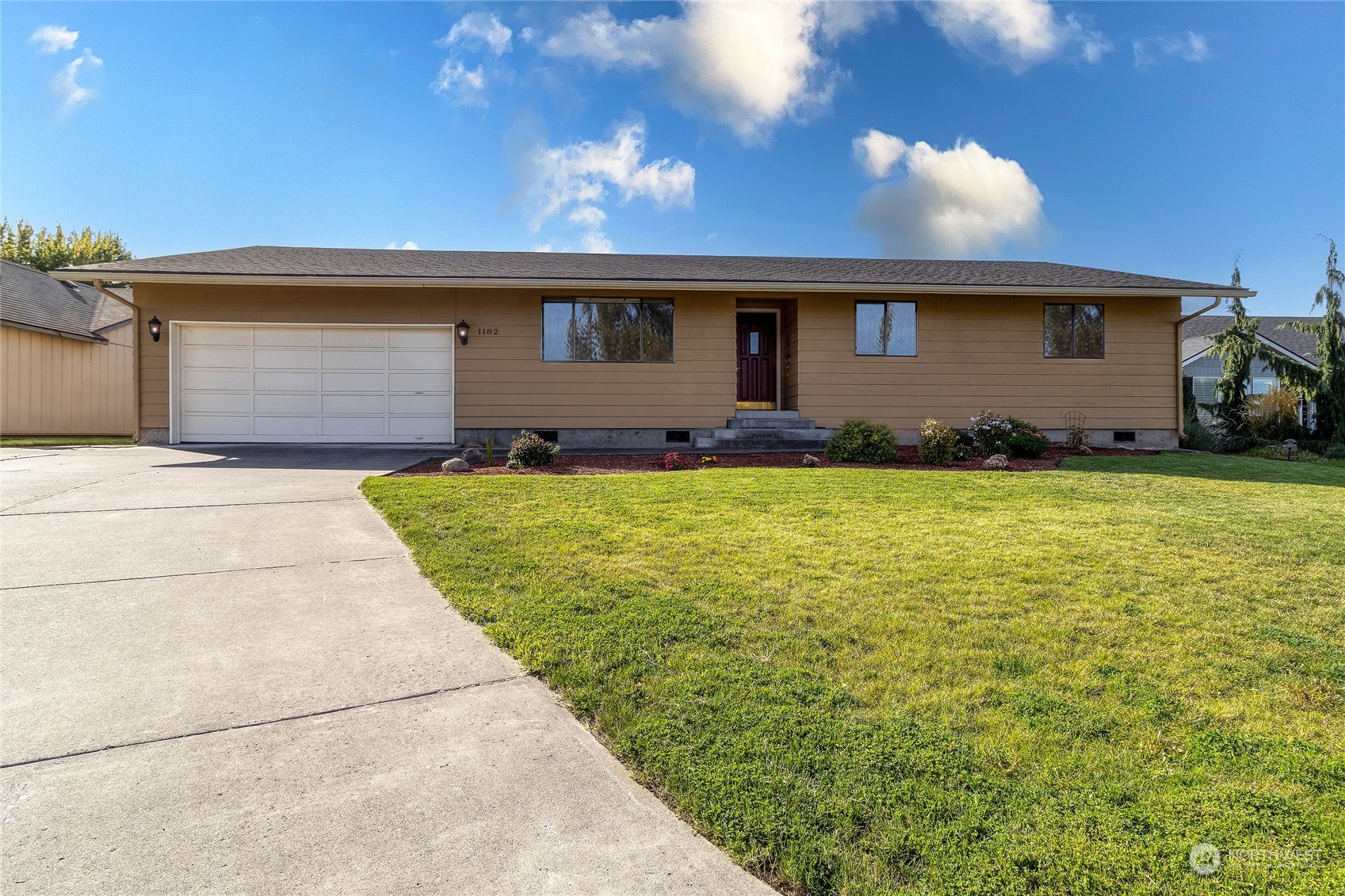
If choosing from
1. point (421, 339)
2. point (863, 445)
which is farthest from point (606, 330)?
point (863, 445)

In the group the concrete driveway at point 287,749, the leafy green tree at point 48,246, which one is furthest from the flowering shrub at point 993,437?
the leafy green tree at point 48,246

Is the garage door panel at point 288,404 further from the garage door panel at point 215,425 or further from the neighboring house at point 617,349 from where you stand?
the garage door panel at point 215,425

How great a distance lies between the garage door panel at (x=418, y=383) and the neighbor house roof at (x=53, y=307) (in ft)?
34.5

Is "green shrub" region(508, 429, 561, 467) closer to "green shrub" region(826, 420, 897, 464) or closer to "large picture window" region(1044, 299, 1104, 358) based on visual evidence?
"green shrub" region(826, 420, 897, 464)

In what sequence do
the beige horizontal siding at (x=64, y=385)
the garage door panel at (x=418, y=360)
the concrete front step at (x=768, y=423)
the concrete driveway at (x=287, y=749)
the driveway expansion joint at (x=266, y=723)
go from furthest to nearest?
1. the beige horizontal siding at (x=64, y=385)
2. the concrete front step at (x=768, y=423)
3. the garage door panel at (x=418, y=360)
4. the driveway expansion joint at (x=266, y=723)
5. the concrete driveway at (x=287, y=749)

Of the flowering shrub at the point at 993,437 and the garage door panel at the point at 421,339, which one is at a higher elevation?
the garage door panel at the point at 421,339

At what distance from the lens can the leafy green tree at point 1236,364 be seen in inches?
572

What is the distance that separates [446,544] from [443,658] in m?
1.82

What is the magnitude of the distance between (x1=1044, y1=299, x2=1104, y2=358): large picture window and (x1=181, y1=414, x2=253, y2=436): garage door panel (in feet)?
51.9

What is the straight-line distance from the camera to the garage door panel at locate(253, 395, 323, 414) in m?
11.8

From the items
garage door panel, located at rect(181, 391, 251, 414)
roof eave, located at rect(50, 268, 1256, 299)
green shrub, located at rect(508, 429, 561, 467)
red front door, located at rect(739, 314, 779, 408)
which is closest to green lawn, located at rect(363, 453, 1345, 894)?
green shrub, located at rect(508, 429, 561, 467)

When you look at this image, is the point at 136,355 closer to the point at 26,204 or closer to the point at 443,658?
the point at 443,658

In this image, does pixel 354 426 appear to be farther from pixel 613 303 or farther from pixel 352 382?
pixel 613 303

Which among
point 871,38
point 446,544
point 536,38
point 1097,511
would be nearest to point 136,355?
point 536,38
